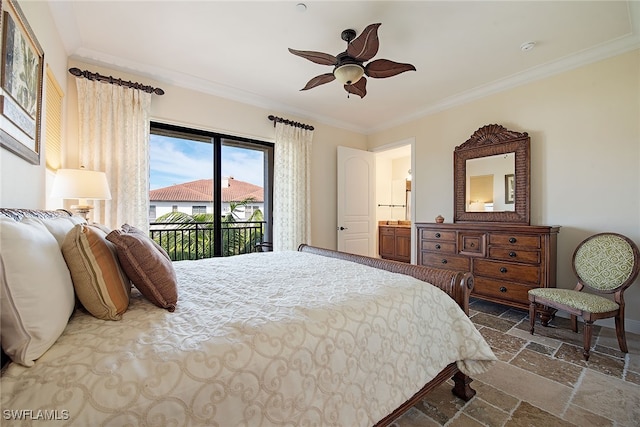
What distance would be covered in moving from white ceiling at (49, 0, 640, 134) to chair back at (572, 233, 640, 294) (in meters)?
1.77

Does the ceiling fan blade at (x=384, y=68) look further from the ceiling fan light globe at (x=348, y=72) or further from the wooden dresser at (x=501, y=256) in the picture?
the wooden dresser at (x=501, y=256)

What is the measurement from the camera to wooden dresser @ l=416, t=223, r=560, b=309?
2.58 metres

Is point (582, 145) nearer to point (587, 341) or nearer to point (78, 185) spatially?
point (587, 341)

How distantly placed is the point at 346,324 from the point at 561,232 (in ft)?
9.80

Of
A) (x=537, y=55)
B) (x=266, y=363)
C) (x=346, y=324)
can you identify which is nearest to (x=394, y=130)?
(x=537, y=55)

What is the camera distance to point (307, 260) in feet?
7.10

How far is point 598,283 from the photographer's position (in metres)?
2.26

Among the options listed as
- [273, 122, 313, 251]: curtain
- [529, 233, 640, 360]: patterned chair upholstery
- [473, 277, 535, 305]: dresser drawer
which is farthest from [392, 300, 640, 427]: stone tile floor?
[273, 122, 313, 251]: curtain

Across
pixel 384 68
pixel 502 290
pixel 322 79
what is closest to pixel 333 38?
pixel 322 79

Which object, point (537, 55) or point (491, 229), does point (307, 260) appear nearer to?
point (491, 229)

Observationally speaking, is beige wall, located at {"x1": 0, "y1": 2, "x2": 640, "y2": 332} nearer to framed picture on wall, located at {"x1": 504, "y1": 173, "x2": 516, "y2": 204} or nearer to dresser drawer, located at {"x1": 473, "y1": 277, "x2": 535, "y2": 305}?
framed picture on wall, located at {"x1": 504, "y1": 173, "x2": 516, "y2": 204}

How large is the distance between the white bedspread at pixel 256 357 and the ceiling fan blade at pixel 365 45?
1.63 m

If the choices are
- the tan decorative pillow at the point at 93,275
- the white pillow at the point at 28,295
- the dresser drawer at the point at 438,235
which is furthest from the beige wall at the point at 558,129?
the white pillow at the point at 28,295

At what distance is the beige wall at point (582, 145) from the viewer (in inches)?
94.3
